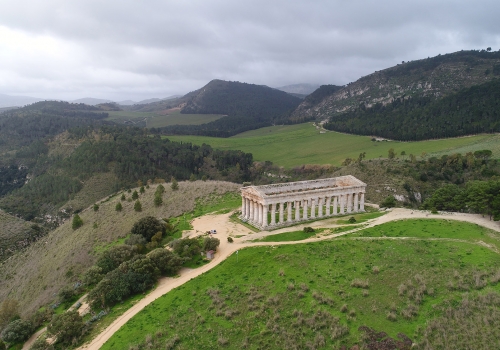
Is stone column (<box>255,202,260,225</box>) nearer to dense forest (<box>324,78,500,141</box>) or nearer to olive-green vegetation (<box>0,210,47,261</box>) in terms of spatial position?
olive-green vegetation (<box>0,210,47,261</box>)

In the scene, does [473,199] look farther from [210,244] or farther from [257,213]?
[210,244]

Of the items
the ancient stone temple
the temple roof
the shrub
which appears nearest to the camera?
the ancient stone temple

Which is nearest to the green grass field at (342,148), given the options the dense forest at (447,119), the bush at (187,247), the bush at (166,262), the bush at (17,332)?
the dense forest at (447,119)

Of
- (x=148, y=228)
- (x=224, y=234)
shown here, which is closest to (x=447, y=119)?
(x=224, y=234)

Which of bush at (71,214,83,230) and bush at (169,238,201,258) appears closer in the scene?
bush at (169,238,201,258)

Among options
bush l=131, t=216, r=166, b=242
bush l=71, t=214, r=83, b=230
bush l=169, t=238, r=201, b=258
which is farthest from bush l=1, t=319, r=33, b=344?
bush l=71, t=214, r=83, b=230

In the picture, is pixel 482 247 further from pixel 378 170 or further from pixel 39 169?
pixel 39 169

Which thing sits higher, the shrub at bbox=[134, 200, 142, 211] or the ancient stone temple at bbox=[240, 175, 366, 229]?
the ancient stone temple at bbox=[240, 175, 366, 229]
